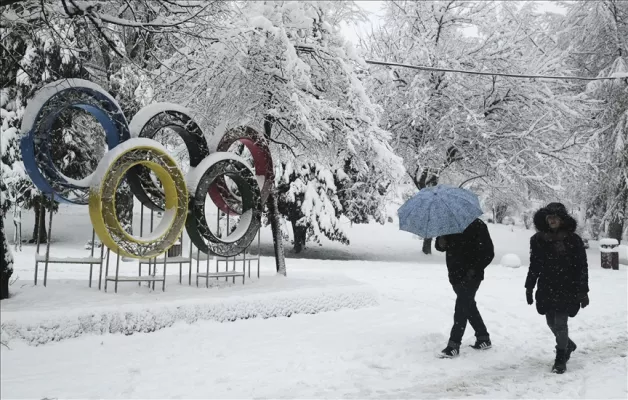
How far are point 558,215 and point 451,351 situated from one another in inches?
79.9

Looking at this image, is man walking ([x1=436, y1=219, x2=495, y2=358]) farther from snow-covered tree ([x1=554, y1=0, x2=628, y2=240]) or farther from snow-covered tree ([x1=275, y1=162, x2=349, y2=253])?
snow-covered tree ([x1=554, y1=0, x2=628, y2=240])

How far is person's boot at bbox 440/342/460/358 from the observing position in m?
6.34

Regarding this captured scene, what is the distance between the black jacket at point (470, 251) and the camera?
6.37 meters

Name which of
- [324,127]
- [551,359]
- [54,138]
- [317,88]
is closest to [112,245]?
[324,127]

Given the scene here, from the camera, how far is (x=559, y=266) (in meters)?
5.84

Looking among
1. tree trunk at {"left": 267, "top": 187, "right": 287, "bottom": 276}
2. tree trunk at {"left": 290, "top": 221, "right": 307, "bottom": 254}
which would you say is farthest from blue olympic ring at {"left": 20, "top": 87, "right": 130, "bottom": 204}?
tree trunk at {"left": 290, "top": 221, "right": 307, "bottom": 254}

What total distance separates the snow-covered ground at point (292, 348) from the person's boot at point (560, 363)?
102 millimetres

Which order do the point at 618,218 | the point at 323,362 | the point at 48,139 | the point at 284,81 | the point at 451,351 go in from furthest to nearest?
the point at 618,218 → the point at 284,81 → the point at 48,139 → the point at 451,351 → the point at 323,362

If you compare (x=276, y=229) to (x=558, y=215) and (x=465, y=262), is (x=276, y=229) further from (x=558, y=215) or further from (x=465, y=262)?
(x=558, y=215)

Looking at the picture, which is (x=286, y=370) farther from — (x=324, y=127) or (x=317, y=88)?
(x=317, y=88)

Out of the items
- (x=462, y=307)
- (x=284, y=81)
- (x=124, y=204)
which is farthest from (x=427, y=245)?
(x=462, y=307)

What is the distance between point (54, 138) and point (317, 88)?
12810 mm

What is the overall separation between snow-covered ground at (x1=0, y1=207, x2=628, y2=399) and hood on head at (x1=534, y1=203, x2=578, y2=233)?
159 cm

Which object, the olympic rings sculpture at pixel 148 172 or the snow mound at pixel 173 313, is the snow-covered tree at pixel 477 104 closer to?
the olympic rings sculpture at pixel 148 172
